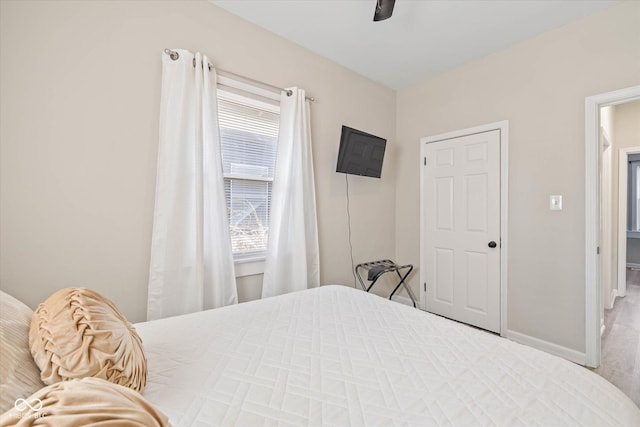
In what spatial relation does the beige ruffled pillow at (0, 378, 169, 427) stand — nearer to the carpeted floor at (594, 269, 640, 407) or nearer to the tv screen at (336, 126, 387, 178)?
the tv screen at (336, 126, 387, 178)

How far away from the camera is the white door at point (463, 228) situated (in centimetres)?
290

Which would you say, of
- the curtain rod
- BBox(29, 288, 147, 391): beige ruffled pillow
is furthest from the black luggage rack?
BBox(29, 288, 147, 391): beige ruffled pillow

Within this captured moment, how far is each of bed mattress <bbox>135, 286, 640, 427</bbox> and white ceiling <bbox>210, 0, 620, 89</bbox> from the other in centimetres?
231

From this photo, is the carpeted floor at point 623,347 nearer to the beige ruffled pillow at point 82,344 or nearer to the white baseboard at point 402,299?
the white baseboard at point 402,299

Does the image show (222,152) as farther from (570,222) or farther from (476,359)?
(570,222)

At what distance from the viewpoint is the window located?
93.7 inches

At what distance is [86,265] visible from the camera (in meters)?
1.73

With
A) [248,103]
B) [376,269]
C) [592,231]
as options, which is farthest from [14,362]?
[592,231]

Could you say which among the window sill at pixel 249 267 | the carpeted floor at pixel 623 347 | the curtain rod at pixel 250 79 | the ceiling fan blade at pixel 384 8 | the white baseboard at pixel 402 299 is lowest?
the carpeted floor at pixel 623 347

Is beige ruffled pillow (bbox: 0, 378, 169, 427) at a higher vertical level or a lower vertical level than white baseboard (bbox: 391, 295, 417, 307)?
higher

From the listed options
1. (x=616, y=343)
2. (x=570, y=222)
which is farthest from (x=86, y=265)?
(x=616, y=343)

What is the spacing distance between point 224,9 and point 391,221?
9.18 feet

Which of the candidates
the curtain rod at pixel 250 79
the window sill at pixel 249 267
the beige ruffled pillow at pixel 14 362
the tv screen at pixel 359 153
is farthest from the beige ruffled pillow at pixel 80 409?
the tv screen at pixel 359 153

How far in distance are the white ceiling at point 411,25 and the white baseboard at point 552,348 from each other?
276cm
